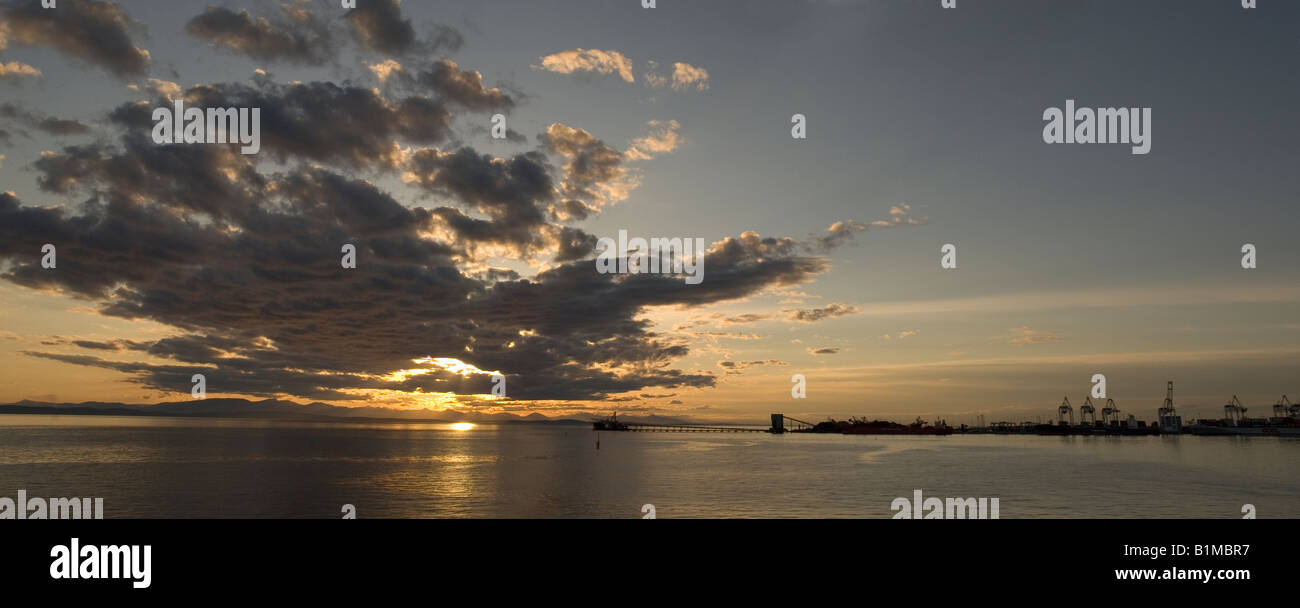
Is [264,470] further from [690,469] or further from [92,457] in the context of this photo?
[690,469]

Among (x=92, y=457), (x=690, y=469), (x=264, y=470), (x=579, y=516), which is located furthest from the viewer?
(x=92, y=457)
